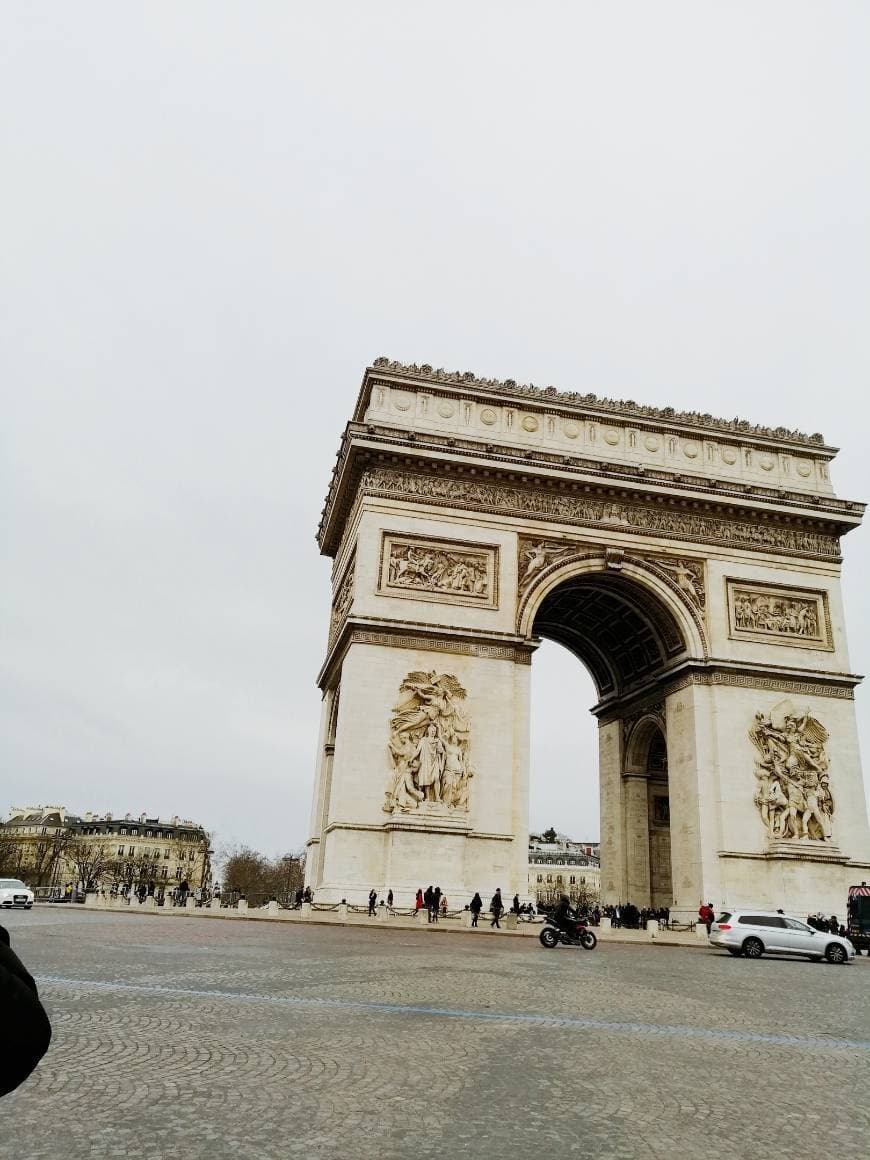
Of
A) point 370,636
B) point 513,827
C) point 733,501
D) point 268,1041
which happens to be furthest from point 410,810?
point 268,1041

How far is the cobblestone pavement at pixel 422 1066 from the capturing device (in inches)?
172

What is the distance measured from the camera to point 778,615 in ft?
103

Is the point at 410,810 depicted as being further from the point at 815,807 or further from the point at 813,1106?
the point at 813,1106

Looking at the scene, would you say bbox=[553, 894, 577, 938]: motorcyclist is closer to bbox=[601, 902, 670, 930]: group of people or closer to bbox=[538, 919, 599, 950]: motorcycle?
bbox=[538, 919, 599, 950]: motorcycle

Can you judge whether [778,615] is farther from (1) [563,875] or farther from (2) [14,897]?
(1) [563,875]

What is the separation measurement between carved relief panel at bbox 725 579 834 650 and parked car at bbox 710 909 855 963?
11.7 meters

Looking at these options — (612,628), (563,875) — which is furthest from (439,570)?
(563,875)

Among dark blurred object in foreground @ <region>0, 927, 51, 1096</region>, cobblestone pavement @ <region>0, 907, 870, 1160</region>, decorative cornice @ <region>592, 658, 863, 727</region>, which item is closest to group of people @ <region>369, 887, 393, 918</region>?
decorative cornice @ <region>592, 658, 863, 727</region>

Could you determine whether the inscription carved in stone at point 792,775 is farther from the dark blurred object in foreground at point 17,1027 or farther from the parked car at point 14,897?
the dark blurred object in foreground at point 17,1027

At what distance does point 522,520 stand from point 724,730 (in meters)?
9.07

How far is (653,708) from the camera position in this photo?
34031 mm

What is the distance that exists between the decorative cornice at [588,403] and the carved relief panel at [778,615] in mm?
5659

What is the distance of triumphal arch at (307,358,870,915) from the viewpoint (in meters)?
26.7

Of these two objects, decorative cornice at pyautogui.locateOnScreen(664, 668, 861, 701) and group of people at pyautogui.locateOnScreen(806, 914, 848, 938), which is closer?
group of people at pyautogui.locateOnScreen(806, 914, 848, 938)
